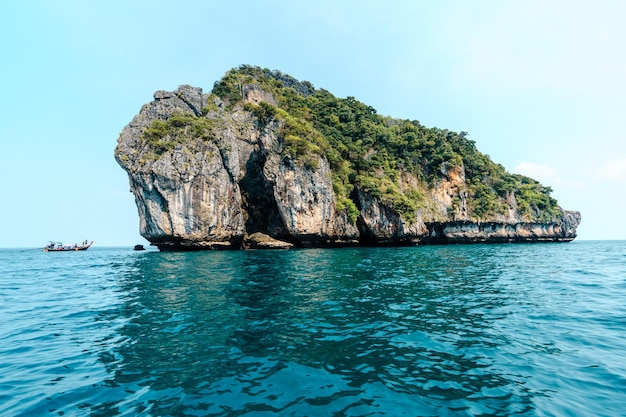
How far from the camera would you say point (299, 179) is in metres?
44.5

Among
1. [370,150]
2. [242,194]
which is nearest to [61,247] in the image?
[242,194]

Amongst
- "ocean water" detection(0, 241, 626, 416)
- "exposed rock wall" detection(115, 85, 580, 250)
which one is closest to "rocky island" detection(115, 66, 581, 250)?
"exposed rock wall" detection(115, 85, 580, 250)

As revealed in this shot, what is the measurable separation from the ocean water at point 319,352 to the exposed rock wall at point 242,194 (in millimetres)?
28748

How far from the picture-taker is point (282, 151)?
46125mm

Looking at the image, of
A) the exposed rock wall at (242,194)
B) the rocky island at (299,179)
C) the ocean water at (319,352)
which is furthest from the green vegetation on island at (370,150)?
the ocean water at (319,352)

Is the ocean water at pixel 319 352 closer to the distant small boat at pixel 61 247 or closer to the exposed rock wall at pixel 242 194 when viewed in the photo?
the exposed rock wall at pixel 242 194

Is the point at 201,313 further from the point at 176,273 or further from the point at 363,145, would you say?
the point at 363,145

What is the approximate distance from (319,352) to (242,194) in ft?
153

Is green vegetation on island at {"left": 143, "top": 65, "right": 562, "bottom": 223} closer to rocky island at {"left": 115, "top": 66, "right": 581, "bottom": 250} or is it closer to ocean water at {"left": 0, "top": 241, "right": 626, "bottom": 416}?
rocky island at {"left": 115, "top": 66, "right": 581, "bottom": 250}

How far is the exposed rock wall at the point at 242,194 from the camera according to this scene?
40656 millimetres

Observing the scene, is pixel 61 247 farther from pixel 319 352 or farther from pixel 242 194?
pixel 319 352

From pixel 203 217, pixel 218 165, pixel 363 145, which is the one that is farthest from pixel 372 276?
pixel 363 145

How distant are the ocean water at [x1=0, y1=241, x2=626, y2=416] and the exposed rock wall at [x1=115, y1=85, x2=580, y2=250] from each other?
28.7 metres

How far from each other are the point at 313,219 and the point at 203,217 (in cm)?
1584
